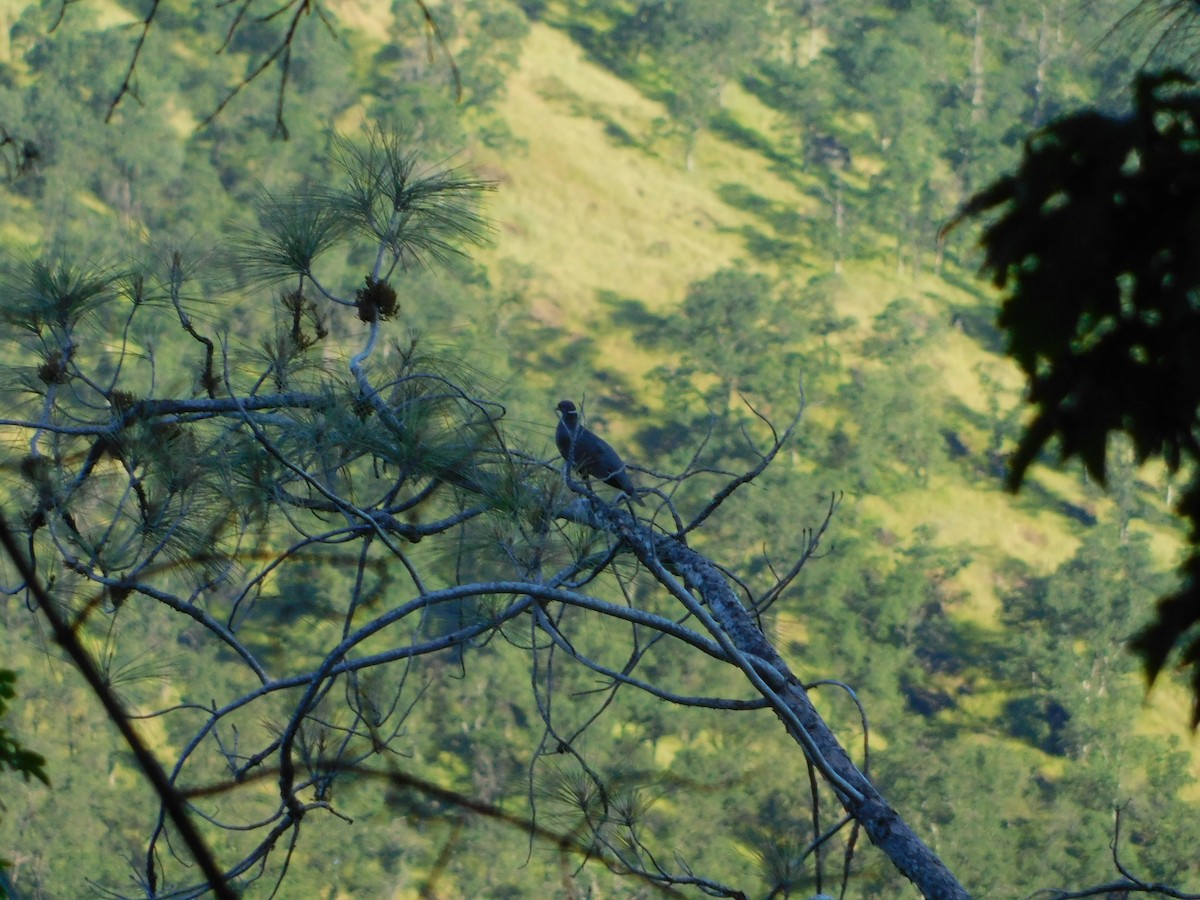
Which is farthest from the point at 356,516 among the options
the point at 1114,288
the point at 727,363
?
the point at 727,363

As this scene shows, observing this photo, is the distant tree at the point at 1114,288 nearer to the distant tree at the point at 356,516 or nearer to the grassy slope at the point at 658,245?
the distant tree at the point at 356,516

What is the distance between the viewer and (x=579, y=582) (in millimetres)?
2281

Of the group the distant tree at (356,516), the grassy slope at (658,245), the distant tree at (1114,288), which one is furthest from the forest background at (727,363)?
the distant tree at (1114,288)

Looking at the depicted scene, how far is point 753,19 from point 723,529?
2116 cm

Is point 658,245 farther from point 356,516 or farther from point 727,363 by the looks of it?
point 356,516

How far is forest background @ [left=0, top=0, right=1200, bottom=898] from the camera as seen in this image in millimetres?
20188

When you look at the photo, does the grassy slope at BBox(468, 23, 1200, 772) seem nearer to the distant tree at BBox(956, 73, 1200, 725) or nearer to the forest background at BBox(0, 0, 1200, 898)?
the forest background at BBox(0, 0, 1200, 898)

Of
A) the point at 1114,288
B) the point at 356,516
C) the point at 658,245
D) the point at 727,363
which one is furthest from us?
the point at 658,245

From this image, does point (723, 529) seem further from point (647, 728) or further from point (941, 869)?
point (941, 869)

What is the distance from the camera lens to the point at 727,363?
28844mm

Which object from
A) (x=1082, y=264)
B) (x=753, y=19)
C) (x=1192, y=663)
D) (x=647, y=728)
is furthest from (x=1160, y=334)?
(x=753, y=19)

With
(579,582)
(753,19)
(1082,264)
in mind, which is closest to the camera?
(1082,264)

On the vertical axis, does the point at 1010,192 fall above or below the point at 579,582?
below

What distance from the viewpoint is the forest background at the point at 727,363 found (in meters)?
20.2
